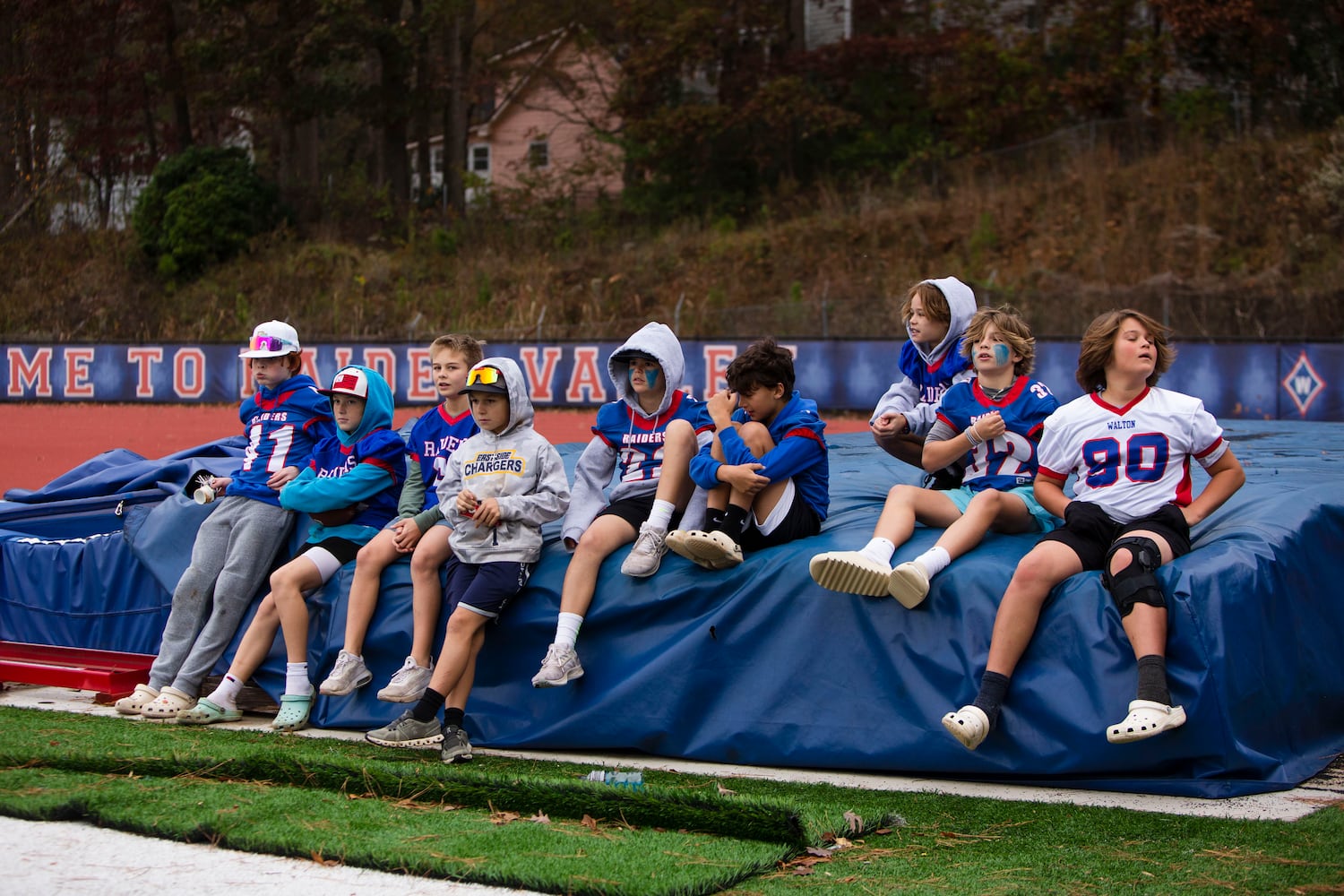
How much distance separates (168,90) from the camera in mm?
30953

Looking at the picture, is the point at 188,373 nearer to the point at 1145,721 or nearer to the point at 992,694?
the point at 992,694

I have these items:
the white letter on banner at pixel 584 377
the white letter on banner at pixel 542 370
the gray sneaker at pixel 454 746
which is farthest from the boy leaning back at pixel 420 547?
the white letter on banner at pixel 542 370

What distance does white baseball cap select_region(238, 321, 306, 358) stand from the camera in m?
6.11

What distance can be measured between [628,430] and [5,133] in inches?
1264

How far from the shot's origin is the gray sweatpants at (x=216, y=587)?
5.97m

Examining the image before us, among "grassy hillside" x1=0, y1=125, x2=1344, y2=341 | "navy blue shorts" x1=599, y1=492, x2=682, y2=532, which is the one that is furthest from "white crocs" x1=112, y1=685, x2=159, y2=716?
"grassy hillside" x1=0, y1=125, x2=1344, y2=341

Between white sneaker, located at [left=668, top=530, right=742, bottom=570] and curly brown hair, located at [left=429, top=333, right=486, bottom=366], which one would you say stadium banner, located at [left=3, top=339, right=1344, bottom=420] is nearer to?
curly brown hair, located at [left=429, top=333, right=486, bottom=366]

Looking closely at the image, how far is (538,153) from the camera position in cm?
3550

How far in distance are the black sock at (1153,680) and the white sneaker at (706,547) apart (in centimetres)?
148

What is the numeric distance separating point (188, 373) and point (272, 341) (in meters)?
13.8

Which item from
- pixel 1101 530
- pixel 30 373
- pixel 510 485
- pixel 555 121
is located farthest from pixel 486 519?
pixel 555 121

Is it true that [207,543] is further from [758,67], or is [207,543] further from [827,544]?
[758,67]

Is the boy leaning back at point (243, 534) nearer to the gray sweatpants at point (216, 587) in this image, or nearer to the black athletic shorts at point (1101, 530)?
the gray sweatpants at point (216, 587)

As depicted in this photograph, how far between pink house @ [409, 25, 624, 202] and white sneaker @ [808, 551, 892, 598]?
27658 mm
